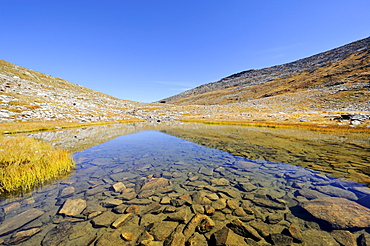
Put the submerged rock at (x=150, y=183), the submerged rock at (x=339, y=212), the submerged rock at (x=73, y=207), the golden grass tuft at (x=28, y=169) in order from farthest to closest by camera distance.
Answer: the submerged rock at (x=150, y=183), the golden grass tuft at (x=28, y=169), the submerged rock at (x=73, y=207), the submerged rock at (x=339, y=212)

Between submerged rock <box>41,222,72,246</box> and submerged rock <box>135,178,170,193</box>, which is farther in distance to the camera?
submerged rock <box>135,178,170,193</box>

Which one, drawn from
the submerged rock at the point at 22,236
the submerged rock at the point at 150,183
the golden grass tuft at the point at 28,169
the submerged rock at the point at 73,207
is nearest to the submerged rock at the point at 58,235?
the submerged rock at the point at 22,236

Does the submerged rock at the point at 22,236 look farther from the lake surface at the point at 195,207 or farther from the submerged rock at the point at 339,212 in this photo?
the submerged rock at the point at 339,212

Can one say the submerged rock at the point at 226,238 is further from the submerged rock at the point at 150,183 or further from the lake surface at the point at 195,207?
the submerged rock at the point at 150,183

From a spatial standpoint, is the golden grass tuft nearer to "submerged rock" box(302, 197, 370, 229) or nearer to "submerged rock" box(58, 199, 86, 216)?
"submerged rock" box(58, 199, 86, 216)

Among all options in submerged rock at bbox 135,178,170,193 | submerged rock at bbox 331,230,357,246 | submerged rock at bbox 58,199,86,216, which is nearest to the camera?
submerged rock at bbox 331,230,357,246

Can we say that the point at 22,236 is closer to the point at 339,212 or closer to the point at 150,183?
the point at 150,183

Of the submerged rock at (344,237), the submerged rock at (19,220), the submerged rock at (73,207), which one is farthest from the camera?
the submerged rock at (73,207)

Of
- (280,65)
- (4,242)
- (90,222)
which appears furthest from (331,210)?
(280,65)

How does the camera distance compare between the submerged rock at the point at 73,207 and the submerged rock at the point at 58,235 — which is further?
the submerged rock at the point at 73,207

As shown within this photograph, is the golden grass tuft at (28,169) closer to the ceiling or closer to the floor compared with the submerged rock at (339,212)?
closer to the ceiling

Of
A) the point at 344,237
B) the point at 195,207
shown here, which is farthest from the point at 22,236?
the point at 344,237

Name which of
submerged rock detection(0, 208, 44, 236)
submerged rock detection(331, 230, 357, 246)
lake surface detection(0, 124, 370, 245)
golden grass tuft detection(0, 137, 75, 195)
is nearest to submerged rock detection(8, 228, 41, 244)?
lake surface detection(0, 124, 370, 245)

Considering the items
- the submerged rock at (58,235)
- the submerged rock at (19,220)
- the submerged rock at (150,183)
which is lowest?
the submerged rock at (150,183)
